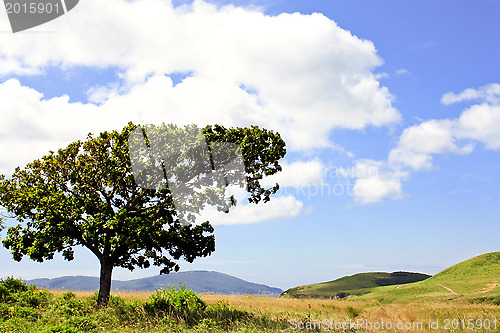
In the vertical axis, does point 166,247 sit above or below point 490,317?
above

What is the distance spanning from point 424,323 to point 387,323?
203 cm

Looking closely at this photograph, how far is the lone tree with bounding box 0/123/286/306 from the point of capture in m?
24.3

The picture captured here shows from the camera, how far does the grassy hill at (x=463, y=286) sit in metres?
50.5

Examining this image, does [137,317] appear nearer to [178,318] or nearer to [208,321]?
[178,318]

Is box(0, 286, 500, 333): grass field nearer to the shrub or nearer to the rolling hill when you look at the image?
the shrub

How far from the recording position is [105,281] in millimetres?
25641

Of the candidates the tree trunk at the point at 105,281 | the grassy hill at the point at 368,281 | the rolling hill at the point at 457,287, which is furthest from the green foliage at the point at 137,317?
the grassy hill at the point at 368,281

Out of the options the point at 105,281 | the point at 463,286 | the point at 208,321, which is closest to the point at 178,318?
the point at 208,321

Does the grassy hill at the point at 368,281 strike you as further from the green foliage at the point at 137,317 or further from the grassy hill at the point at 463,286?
the green foliage at the point at 137,317

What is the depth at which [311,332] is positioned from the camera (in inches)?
680

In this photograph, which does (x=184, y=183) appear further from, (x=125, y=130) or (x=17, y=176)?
(x=17, y=176)

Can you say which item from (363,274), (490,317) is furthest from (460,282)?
(363,274)

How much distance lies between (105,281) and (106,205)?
5.52m

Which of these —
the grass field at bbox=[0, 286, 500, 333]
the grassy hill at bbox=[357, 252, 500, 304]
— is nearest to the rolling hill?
the grassy hill at bbox=[357, 252, 500, 304]
